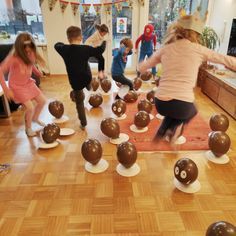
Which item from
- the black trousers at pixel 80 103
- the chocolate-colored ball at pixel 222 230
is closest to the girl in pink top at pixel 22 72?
the black trousers at pixel 80 103

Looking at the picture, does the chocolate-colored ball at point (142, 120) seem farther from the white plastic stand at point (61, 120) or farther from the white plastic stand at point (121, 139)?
the white plastic stand at point (61, 120)

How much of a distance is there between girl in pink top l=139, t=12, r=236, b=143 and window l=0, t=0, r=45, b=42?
14.9 feet

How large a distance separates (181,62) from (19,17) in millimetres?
Result: 4958

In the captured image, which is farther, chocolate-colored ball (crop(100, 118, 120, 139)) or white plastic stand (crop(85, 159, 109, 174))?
chocolate-colored ball (crop(100, 118, 120, 139))

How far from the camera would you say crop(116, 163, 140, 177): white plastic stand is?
2160mm

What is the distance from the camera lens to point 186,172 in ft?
6.22

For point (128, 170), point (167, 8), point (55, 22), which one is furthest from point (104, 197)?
point (167, 8)

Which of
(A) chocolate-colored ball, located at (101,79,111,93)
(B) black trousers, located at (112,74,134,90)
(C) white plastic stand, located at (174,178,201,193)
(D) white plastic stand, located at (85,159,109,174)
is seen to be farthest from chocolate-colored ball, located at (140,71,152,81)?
(C) white plastic stand, located at (174,178,201,193)

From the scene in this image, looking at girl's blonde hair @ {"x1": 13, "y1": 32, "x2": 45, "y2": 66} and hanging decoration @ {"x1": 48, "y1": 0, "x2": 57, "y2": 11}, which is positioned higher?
hanging decoration @ {"x1": 48, "y1": 0, "x2": 57, "y2": 11}

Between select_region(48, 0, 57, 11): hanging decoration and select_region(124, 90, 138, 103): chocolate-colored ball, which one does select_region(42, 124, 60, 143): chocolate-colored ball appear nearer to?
select_region(124, 90, 138, 103): chocolate-colored ball

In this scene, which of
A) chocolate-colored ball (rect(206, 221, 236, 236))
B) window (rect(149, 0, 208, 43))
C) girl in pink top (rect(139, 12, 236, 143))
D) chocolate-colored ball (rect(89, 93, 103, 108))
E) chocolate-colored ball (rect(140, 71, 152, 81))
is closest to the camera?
chocolate-colored ball (rect(206, 221, 236, 236))

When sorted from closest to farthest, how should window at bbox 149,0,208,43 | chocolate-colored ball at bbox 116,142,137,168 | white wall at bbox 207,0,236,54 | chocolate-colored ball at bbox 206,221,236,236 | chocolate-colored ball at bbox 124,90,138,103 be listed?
chocolate-colored ball at bbox 206,221,236,236, chocolate-colored ball at bbox 116,142,137,168, chocolate-colored ball at bbox 124,90,138,103, white wall at bbox 207,0,236,54, window at bbox 149,0,208,43

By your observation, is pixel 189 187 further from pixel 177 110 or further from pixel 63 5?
pixel 63 5

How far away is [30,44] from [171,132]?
169 cm
